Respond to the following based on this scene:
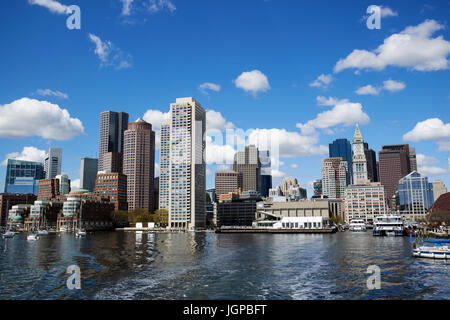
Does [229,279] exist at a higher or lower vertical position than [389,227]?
lower

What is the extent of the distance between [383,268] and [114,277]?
125 feet

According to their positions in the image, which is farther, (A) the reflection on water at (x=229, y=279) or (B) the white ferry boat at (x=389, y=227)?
(B) the white ferry boat at (x=389, y=227)

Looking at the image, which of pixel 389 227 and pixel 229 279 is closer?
pixel 229 279

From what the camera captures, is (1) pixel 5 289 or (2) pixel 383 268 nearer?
(1) pixel 5 289

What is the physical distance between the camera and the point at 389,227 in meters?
154

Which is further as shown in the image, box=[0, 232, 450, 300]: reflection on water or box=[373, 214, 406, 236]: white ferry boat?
box=[373, 214, 406, 236]: white ferry boat

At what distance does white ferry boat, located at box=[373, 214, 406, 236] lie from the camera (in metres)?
148

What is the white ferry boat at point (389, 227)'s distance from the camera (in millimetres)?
147875
